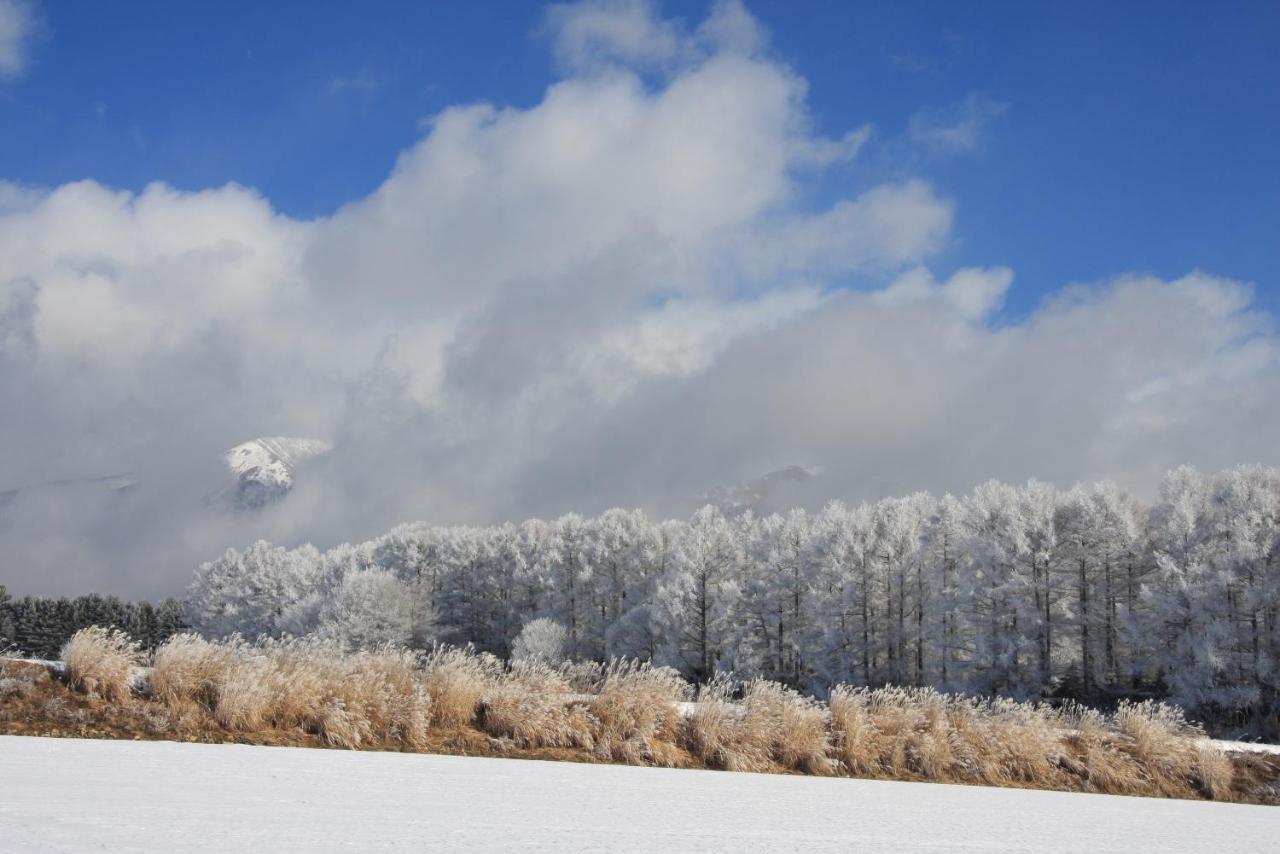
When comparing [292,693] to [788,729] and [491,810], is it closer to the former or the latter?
[491,810]

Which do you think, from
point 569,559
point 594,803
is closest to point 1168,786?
point 594,803

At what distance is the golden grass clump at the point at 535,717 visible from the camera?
35.8 ft

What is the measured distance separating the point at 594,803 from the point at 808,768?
5.54 metres

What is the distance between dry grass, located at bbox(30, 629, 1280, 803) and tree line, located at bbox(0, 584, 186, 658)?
92.8 m

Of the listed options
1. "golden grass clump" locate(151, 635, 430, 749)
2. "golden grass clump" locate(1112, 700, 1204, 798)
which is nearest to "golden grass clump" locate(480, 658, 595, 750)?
"golden grass clump" locate(151, 635, 430, 749)

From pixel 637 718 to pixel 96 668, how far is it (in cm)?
635

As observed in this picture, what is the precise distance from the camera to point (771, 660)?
50500 mm

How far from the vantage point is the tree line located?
309 feet

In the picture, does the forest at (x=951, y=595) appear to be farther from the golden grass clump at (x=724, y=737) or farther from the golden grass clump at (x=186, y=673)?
the golden grass clump at (x=186, y=673)

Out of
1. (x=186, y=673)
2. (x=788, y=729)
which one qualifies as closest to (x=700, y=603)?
(x=788, y=729)

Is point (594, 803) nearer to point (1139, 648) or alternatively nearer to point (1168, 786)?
point (1168, 786)

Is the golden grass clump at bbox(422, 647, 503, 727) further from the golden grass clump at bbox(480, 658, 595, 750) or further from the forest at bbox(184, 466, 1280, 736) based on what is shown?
the forest at bbox(184, 466, 1280, 736)

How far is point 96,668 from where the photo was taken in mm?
9984

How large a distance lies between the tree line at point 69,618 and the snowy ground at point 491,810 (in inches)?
3790
